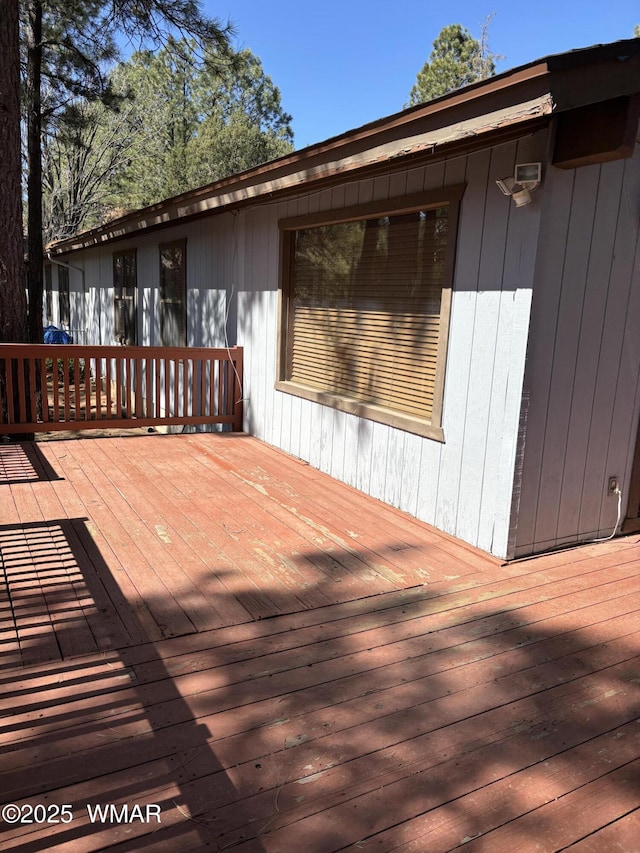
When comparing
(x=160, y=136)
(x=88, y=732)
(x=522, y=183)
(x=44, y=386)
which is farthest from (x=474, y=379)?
(x=160, y=136)

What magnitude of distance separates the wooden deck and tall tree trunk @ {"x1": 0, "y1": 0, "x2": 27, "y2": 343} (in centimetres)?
251

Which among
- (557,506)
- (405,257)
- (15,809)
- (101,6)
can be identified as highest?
(101,6)

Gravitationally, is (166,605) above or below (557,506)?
below

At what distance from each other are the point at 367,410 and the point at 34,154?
7453mm

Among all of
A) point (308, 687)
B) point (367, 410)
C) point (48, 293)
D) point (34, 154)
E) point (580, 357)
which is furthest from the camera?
point (48, 293)

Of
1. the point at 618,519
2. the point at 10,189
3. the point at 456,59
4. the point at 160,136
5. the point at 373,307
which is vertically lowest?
the point at 618,519

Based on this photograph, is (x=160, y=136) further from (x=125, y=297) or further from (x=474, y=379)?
(x=474, y=379)

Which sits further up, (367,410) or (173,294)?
(173,294)

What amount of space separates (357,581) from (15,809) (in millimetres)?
1726

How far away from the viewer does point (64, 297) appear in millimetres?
16297

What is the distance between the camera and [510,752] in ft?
6.00

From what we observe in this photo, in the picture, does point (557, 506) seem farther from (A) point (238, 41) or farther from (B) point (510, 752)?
(A) point (238, 41)

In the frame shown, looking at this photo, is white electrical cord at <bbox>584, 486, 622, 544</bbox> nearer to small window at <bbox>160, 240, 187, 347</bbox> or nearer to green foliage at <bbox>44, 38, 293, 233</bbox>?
small window at <bbox>160, 240, 187, 347</bbox>

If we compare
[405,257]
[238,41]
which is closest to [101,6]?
[238,41]
